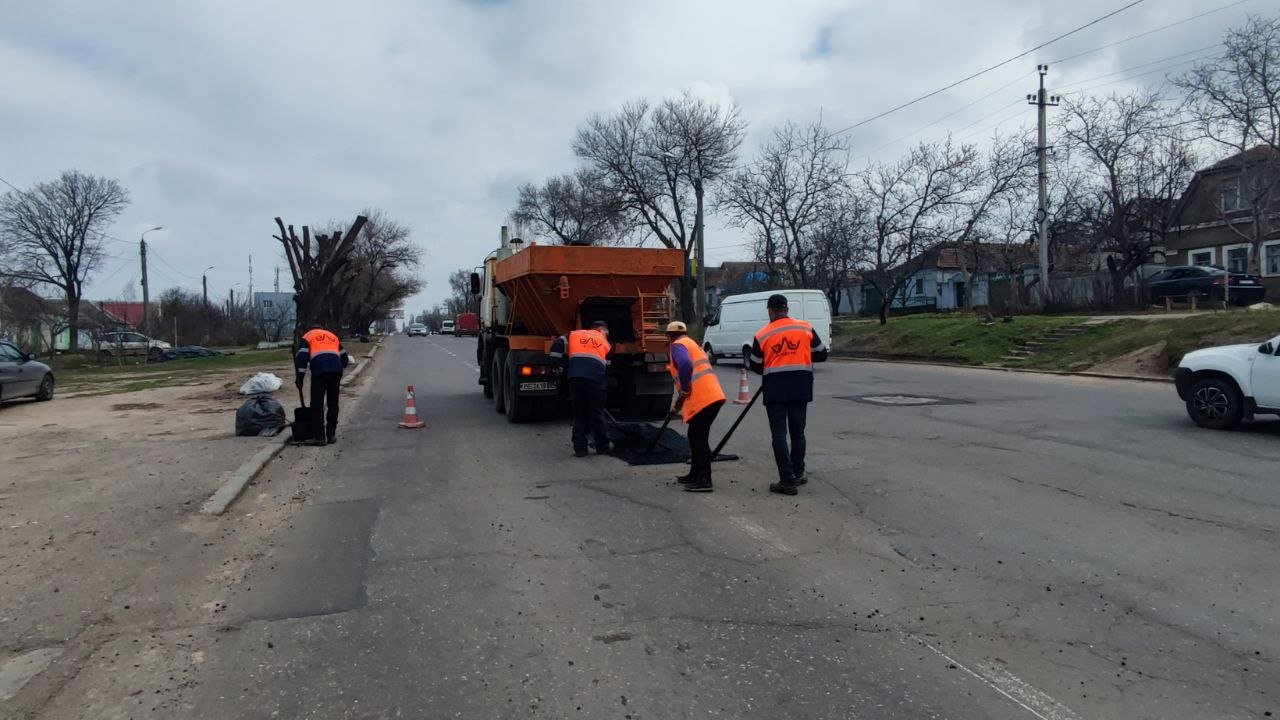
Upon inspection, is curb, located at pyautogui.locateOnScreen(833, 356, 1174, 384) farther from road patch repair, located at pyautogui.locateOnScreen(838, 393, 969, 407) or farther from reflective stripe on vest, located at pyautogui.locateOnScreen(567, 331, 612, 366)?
reflective stripe on vest, located at pyautogui.locateOnScreen(567, 331, 612, 366)

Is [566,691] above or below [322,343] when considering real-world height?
below

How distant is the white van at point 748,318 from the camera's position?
2234cm

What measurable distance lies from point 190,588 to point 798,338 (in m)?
4.95

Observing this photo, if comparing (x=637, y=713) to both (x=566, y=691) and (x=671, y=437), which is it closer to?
(x=566, y=691)

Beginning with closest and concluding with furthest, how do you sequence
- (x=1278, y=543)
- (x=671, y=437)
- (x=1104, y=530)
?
(x=1278, y=543) → (x=1104, y=530) → (x=671, y=437)

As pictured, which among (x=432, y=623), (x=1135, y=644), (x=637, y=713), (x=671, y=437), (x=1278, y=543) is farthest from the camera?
(x=671, y=437)

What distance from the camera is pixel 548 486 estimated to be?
298 inches

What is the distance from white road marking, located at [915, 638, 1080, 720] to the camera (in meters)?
3.25

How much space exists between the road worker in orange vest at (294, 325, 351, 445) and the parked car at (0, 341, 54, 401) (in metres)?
9.38

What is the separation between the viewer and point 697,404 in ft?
23.8

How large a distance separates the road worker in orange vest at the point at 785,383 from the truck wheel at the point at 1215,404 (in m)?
6.18

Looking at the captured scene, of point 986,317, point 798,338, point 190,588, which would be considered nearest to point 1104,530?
point 798,338

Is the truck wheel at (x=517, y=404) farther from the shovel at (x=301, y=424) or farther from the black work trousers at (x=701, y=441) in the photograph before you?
the black work trousers at (x=701, y=441)

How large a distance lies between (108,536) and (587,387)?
4739 millimetres
